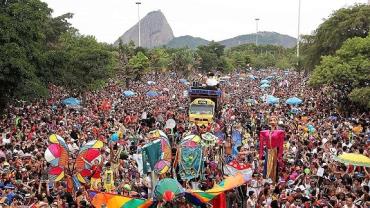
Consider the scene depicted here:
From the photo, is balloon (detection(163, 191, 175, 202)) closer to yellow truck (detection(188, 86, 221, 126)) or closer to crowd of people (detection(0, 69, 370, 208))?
crowd of people (detection(0, 69, 370, 208))

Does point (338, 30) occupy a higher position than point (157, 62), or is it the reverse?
point (338, 30)

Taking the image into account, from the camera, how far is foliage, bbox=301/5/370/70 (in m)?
36.8

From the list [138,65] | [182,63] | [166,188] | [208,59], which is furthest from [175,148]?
[208,59]

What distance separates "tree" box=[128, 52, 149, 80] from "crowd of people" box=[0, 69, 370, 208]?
15.6 m

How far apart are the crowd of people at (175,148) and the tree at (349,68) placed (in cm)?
164

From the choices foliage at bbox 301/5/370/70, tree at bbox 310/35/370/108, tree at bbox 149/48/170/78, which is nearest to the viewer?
tree at bbox 310/35/370/108

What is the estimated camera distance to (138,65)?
1909 inches

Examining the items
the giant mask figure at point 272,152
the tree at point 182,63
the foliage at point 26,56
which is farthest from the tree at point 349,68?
the tree at point 182,63

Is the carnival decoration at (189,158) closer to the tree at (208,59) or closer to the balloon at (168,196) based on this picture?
the balloon at (168,196)

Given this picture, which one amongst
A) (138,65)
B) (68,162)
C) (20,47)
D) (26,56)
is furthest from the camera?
(138,65)

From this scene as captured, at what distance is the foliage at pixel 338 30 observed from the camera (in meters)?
36.8

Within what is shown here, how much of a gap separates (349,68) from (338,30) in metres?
10.0

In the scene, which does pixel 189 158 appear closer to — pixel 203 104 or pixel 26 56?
pixel 203 104

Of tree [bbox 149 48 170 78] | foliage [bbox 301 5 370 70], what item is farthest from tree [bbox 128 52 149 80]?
foliage [bbox 301 5 370 70]
